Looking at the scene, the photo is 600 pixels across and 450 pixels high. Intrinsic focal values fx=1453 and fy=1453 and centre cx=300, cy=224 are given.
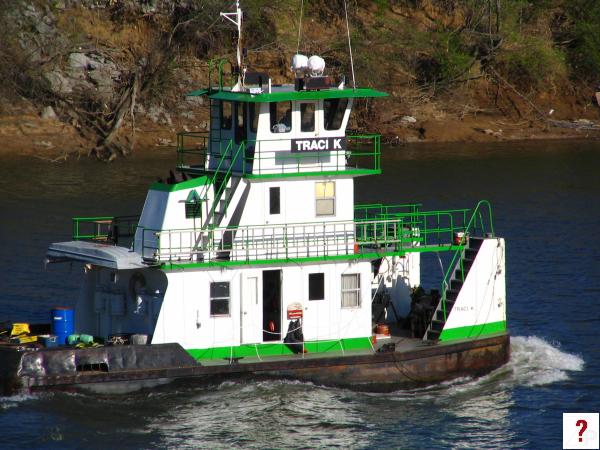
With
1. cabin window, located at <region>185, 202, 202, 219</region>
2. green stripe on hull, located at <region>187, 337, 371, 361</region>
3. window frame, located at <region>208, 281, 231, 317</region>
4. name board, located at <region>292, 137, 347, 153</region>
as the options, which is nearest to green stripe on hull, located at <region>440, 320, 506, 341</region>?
green stripe on hull, located at <region>187, 337, 371, 361</region>

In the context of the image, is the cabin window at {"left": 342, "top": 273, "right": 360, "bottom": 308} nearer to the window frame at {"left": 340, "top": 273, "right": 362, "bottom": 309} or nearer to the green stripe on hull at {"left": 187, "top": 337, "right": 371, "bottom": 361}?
the window frame at {"left": 340, "top": 273, "right": 362, "bottom": 309}

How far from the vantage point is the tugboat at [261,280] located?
27984 millimetres

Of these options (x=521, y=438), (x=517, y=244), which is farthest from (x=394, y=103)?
(x=521, y=438)

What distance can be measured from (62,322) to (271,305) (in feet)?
13.7

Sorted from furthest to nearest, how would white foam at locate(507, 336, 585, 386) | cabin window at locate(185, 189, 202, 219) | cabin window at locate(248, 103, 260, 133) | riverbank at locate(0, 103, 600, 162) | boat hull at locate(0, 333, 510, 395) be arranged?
riverbank at locate(0, 103, 600, 162) < white foam at locate(507, 336, 585, 386) < cabin window at locate(248, 103, 260, 133) < cabin window at locate(185, 189, 202, 219) < boat hull at locate(0, 333, 510, 395)

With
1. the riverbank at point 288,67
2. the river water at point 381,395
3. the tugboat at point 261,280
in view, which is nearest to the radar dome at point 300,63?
the tugboat at point 261,280

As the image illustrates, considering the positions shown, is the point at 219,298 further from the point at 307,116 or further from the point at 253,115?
the point at 307,116

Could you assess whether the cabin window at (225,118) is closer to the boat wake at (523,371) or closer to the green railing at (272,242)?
the green railing at (272,242)

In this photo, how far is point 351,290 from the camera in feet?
97.0

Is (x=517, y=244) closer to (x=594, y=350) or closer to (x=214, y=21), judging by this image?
(x=594, y=350)

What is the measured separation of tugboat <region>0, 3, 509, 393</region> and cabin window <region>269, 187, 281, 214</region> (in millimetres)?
20

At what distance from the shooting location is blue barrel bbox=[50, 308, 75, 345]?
94.1 feet

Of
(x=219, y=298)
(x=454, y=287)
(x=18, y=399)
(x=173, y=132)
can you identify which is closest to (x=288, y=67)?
(x=173, y=132)

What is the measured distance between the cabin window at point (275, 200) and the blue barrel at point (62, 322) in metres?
4.50
